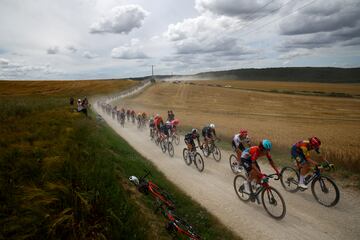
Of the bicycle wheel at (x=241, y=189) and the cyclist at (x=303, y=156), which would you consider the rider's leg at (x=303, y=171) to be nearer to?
the cyclist at (x=303, y=156)

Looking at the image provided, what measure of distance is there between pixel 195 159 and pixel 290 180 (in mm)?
4567

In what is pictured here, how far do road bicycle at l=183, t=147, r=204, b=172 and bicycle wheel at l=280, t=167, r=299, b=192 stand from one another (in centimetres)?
Answer: 376

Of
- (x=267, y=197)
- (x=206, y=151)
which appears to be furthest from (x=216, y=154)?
(x=267, y=197)

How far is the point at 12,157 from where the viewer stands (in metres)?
6.19

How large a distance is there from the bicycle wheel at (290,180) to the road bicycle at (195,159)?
12.3 feet

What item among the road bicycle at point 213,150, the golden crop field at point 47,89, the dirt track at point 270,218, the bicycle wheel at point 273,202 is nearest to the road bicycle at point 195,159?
the dirt track at point 270,218

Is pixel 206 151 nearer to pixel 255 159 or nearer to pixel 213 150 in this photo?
pixel 213 150

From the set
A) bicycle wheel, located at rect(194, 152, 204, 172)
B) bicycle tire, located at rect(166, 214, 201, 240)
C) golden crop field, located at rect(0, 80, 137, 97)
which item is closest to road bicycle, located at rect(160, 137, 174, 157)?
bicycle wheel, located at rect(194, 152, 204, 172)

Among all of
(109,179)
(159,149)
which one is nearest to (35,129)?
(109,179)

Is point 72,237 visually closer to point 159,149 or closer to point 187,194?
point 187,194

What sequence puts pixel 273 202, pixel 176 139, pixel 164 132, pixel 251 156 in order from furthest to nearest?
1. pixel 176 139
2. pixel 164 132
3. pixel 251 156
4. pixel 273 202

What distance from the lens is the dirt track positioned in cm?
716

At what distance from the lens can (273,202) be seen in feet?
26.5

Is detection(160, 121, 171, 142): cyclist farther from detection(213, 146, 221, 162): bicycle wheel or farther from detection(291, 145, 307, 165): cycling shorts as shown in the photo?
detection(291, 145, 307, 165): cycling shorts
